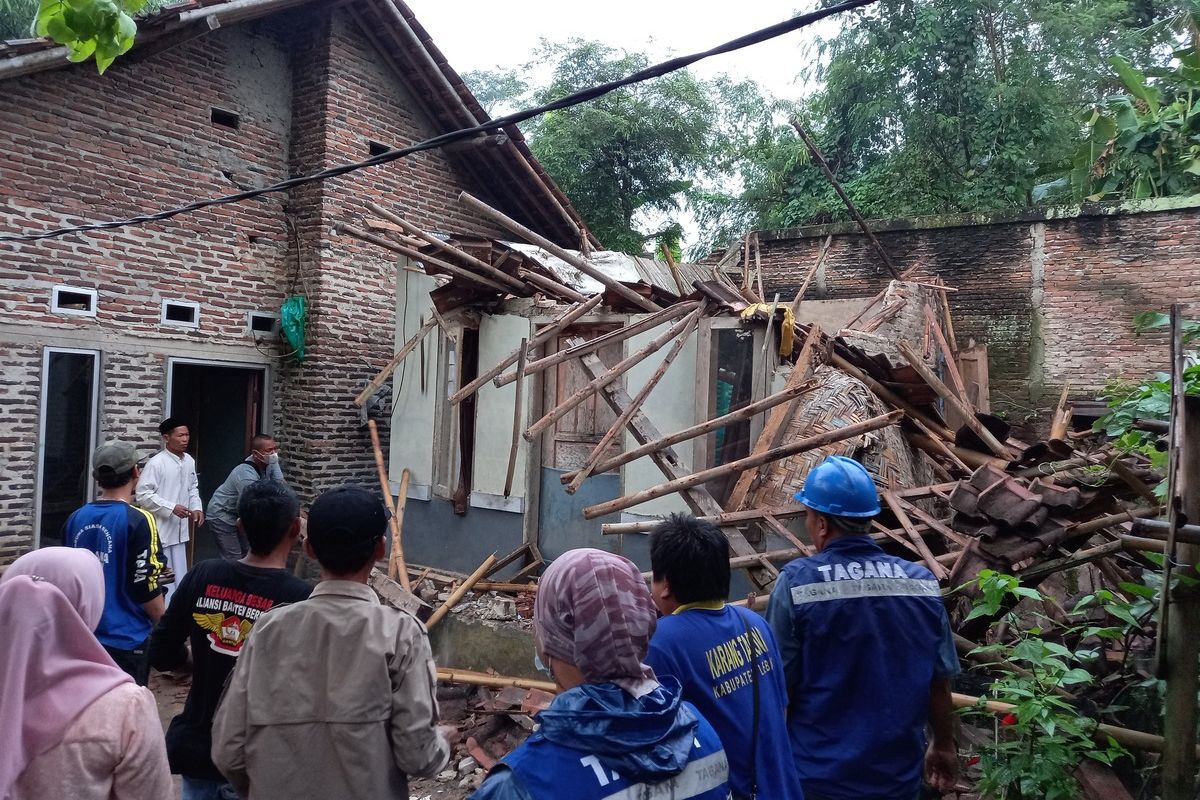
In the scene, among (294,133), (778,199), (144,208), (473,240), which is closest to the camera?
(473,240)

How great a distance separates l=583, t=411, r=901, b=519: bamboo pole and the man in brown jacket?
2354 millimetres

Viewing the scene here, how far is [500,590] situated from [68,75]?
20.7 ft

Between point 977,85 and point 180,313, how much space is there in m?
12.9

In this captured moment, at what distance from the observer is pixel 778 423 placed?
5.85 meters

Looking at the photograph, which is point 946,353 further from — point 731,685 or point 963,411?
point 731,685

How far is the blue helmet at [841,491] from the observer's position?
2.59 m

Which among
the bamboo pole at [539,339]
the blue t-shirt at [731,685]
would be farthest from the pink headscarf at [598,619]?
the bamboo pole at [539,339]

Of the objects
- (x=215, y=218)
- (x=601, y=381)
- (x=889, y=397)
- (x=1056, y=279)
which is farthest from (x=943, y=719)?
(x=1056, y=279)

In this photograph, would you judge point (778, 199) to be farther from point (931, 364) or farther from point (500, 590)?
point (500, 590)

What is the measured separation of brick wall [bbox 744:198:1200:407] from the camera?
9430 millimetres

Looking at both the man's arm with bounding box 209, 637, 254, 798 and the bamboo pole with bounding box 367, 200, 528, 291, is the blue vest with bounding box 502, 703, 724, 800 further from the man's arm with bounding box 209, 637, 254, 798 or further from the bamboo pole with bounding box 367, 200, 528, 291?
the bamboo pole with bounding box 367, 200, 528, 291

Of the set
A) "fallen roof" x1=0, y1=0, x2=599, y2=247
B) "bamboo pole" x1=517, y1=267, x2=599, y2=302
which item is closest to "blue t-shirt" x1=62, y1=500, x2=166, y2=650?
"bamboo pole" x1=517, y1=267, x2=599, y2=302

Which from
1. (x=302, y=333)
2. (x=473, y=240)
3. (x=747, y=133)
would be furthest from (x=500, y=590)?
(x=747, y=133)

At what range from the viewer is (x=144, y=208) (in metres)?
8.41
